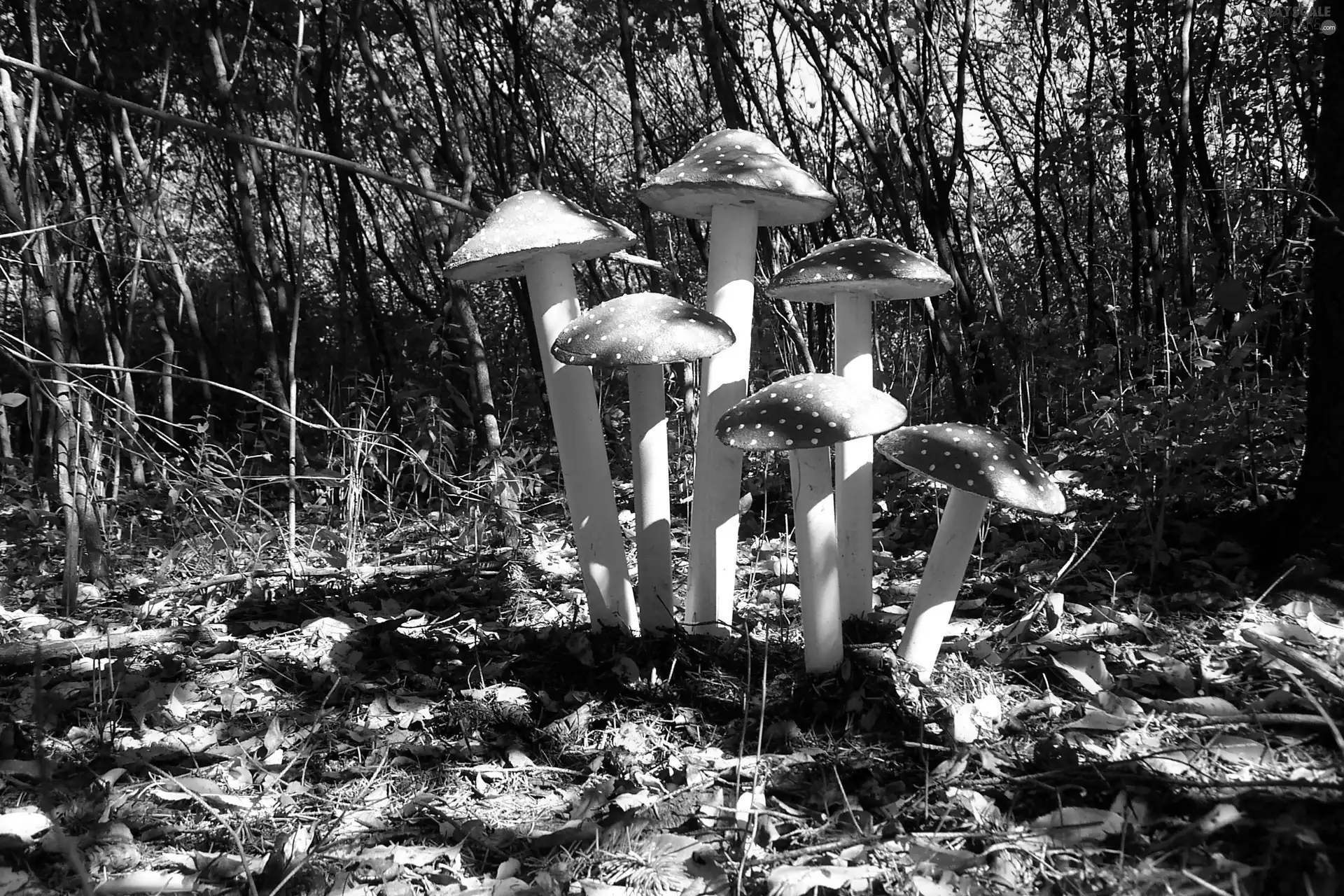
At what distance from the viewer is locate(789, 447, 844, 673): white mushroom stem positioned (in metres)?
2.45

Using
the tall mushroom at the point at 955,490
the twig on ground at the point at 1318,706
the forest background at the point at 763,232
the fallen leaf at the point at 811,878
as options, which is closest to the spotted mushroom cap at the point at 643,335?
the tall mushroom at the point at 955,490

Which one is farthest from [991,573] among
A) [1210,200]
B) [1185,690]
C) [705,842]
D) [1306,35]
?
[1306,35]

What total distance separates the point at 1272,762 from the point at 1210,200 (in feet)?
17.3

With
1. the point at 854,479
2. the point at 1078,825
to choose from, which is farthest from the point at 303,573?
the point at 1078,825

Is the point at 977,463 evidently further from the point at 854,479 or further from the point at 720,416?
the point at 720,416

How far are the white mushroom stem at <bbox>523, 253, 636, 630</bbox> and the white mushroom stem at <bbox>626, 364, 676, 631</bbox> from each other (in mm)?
80

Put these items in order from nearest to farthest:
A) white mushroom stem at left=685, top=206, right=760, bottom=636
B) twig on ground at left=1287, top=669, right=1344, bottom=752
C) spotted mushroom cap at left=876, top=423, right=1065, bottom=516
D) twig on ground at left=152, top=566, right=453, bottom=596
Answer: twig on ground at left=1287, top=669, right=1344, bottom=752 < spotted mushroom cap at left=876, top=423, right=1065, bottom=516 < white mushroom stem at left=685, top=206, right=760, bottom=636 < twig on ground at left=152, top=566, right=453, bottom=596

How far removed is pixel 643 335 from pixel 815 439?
2.07 ft

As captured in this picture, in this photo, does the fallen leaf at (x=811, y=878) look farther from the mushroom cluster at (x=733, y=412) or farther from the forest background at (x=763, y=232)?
the forest background at (x=763, y=232)

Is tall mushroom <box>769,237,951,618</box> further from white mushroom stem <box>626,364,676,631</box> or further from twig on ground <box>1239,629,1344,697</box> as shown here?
twig on ground <box>1239,629,1344,697</box>

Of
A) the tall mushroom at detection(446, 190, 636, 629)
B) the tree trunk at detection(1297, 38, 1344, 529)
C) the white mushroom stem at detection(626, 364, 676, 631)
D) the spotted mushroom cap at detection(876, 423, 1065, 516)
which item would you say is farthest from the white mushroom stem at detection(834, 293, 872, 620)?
the tree trunk at detection(1297, 38, 1344, 529)

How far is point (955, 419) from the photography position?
18.8ft

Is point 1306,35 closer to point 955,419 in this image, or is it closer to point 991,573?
point 955,419

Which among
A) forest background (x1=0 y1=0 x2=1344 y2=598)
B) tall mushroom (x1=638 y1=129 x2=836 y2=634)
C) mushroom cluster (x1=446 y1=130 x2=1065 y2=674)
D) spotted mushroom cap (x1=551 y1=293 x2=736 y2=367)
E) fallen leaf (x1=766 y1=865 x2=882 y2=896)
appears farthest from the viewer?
forest background (x1=0 y1=0 x2=1344 y2=598)
